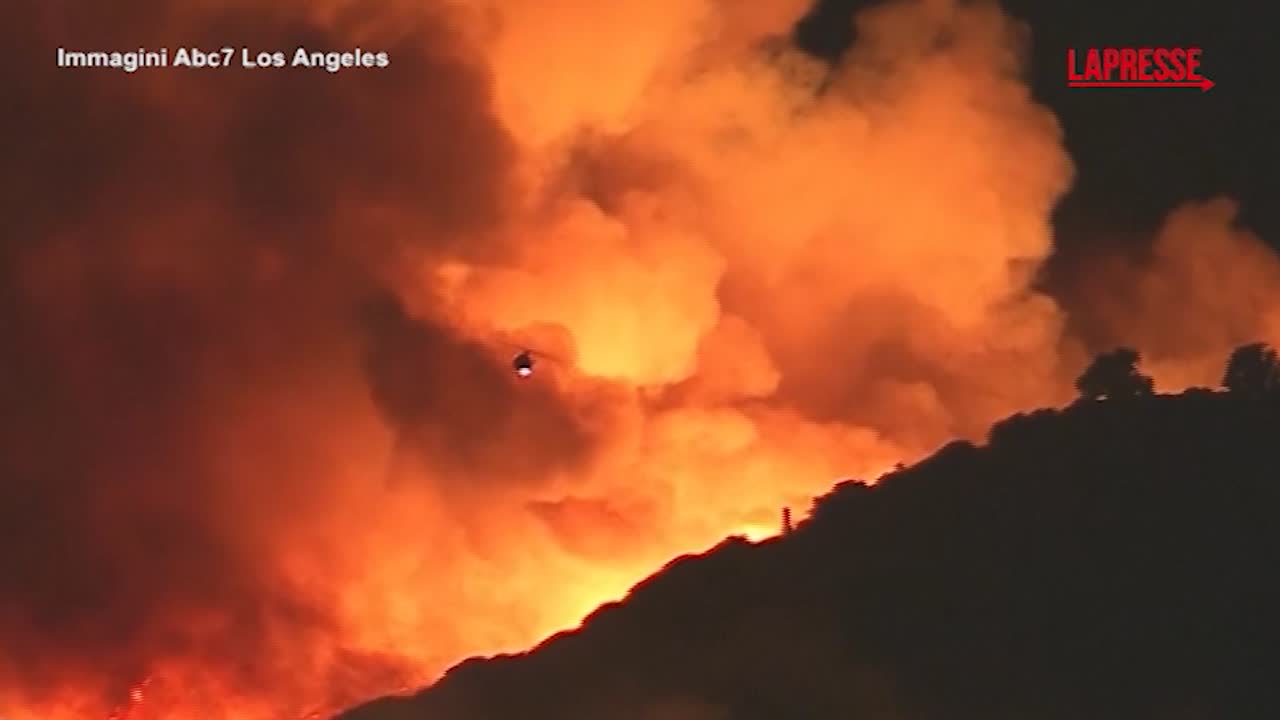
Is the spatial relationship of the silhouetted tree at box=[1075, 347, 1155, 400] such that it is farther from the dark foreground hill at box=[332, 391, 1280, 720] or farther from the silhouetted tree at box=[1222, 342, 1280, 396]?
the silhouetted tree at box=[1222, 342, 1280, 396]

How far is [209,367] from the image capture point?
21.0 meters

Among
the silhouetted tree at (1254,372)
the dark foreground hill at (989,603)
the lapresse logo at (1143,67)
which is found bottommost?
the dark foreground hill at (989,603)

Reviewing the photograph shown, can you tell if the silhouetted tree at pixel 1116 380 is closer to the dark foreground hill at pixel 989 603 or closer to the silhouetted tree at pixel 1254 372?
the dark foreground hill at pixel 989 603

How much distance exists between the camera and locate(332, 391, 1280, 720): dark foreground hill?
1612 centimetres

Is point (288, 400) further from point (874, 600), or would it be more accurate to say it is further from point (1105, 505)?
point (1105, 505)

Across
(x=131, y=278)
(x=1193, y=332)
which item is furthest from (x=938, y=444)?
(x=131, y=278)

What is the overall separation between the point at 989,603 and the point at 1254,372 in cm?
454

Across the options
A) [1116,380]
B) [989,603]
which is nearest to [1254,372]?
[1116,380]

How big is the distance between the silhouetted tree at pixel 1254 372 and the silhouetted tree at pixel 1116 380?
0.90 metres

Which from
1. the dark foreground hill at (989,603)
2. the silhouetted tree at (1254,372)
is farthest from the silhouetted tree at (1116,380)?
the silhouetted tree at (1254,372)

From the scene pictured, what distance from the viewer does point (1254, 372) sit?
61.5ft

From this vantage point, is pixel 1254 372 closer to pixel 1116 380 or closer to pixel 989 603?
pixel 1116 380

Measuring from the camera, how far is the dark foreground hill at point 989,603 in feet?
52.9

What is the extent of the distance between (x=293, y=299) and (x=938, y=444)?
28.0 ft
